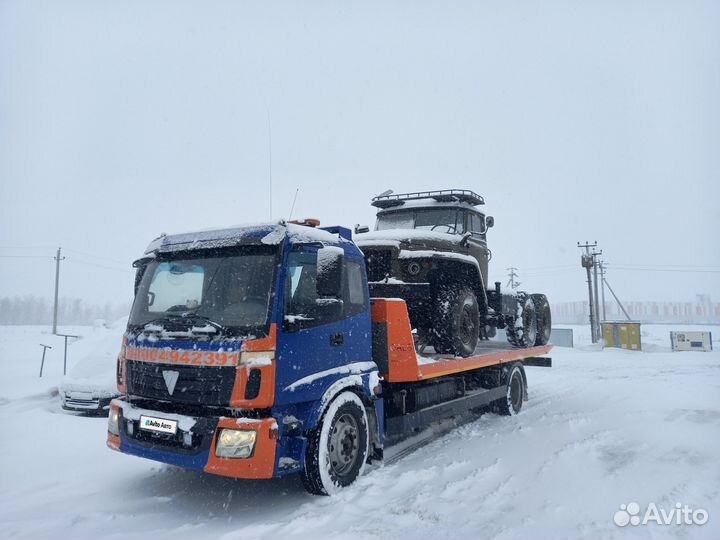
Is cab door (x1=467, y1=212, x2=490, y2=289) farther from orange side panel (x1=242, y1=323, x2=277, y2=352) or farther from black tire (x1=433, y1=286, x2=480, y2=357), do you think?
orange side panel (x1=242, y1=323, x2=277, y2=352)

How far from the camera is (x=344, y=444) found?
4.49 meters

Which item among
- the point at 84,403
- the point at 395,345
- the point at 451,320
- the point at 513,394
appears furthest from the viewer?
the point at 513,394

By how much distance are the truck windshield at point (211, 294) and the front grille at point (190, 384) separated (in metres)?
0.33

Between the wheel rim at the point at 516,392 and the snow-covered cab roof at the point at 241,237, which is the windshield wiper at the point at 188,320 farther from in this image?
the wheel rim at the point at 516,392

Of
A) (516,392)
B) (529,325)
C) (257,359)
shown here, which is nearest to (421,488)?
(257,359)

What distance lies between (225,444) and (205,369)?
610 mm

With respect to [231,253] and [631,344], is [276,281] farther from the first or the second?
[631,344]

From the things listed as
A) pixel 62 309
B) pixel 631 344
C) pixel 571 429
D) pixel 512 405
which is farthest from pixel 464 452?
pixel 62 309

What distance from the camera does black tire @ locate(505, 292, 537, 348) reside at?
8539mm

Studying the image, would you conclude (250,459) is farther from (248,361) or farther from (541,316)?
(541,316)

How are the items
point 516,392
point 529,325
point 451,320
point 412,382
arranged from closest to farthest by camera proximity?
point 412,382
point 451,320
point 516,392
point 529,325

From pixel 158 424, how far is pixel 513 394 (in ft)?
21.2

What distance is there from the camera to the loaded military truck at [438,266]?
6297 mm

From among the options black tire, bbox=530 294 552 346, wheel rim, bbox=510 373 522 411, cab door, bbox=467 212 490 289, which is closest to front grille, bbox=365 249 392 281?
cab door, bbox=467 212 490 289
